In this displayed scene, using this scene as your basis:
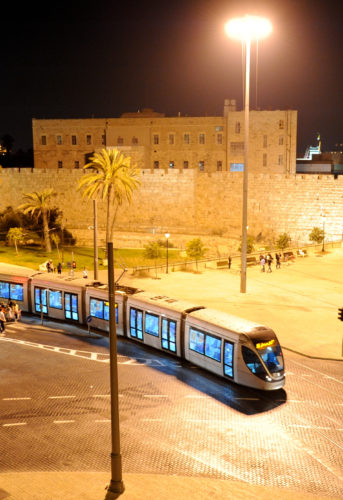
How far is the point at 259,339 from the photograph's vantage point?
12.4 meters

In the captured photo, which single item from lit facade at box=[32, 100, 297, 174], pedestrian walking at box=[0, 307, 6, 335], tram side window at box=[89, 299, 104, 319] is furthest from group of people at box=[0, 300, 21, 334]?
lit facade at box=[32, 100, 297, 174]

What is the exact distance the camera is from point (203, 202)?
1849 inches

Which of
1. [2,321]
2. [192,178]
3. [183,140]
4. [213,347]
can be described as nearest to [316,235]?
[192,178]

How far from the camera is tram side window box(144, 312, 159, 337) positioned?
616 inches

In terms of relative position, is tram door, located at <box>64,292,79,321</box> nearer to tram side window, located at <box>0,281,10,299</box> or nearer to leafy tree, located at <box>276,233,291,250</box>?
tram side window, located at <box>0,281,10,299</box>

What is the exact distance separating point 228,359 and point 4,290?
12.5 meters

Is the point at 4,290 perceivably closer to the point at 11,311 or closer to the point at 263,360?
the point at 11,311

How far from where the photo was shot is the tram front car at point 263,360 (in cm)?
1221

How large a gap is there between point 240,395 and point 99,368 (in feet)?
14.2

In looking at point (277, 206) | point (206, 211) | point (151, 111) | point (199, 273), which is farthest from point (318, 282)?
point (151, 111)

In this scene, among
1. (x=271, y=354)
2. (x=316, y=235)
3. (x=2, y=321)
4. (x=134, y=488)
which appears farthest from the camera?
(x=316, y=235)

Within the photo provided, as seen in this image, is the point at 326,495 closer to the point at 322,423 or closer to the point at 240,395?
the point at 322,423

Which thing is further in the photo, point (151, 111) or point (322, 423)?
point (151, 111)

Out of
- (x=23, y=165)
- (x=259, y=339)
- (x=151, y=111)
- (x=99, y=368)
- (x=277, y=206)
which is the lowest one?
(x=99, y=368)
